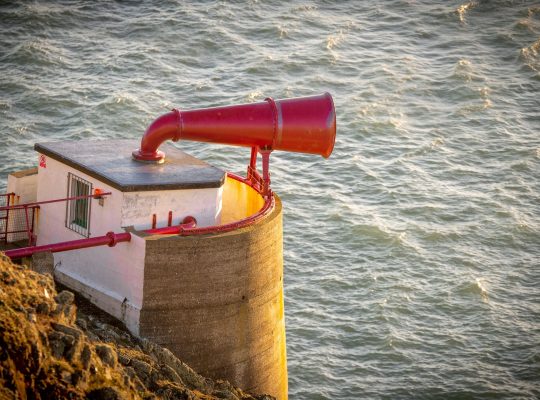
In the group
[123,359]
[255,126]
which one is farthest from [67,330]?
[255,126]

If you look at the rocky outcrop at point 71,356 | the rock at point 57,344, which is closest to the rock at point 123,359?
the rocky outcrop at point 71,356

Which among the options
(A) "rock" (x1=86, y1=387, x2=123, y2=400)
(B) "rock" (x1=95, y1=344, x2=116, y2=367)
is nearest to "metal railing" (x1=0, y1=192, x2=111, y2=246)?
(B) "rock" (x1=95, y1=344, x2=116, y2=367)

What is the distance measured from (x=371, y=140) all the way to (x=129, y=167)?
2325 centimetres

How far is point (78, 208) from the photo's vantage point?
2406cm

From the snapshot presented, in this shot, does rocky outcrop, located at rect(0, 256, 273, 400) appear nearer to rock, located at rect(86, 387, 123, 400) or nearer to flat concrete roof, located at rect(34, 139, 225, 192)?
rock, located at rect(86, 387, 123, 400)

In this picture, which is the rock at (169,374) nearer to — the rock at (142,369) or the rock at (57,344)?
the rock at (142,369)

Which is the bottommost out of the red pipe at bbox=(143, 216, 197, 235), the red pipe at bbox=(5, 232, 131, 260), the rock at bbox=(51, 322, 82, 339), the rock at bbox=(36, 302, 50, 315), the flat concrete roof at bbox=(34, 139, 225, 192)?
the rock at bbox=(51, 322, 82, 339)

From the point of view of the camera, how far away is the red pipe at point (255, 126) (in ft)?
78.3

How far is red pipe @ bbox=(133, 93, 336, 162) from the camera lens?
78.3 feet

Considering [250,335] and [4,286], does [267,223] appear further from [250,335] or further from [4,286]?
[4,286]

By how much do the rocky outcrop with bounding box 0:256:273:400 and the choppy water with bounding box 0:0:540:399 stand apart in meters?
8.52

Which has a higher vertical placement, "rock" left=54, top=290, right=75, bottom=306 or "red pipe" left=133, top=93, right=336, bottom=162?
"red pipe" left=133, top=93, right=336, bottom=162

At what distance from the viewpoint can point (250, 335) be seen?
23438 mm

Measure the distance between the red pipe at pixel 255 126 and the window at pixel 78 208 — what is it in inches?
51.5
